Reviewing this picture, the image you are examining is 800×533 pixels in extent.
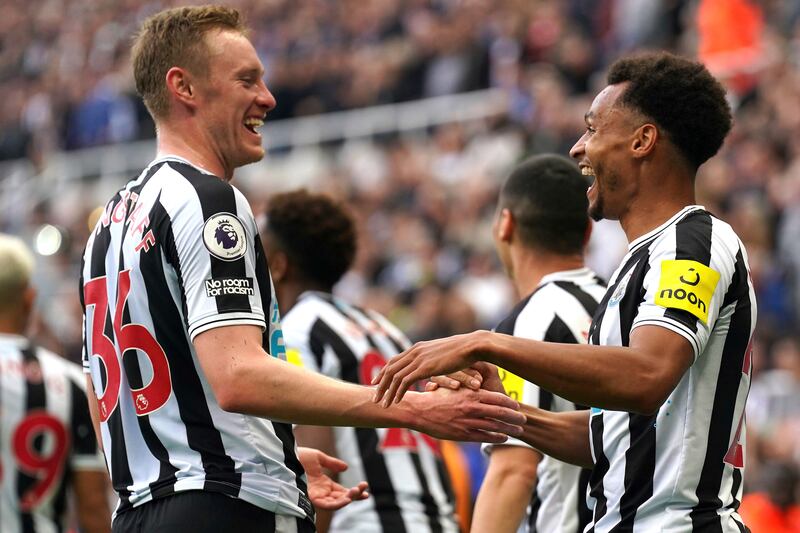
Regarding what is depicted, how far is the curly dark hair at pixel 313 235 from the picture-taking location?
20.3 ft

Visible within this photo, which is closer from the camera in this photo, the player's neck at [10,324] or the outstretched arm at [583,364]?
the outstretched arm at [583,364]

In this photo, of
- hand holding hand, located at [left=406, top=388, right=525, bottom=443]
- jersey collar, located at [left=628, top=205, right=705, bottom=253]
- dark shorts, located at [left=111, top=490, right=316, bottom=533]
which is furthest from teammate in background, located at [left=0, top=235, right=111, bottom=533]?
jersey collar, located at [left=628, top=205, right=705, bottom=253]

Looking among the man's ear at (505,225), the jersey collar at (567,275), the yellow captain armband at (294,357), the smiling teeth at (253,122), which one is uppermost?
the smiling teeth at (253,122)

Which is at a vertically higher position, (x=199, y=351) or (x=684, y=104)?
(x=684, y=104)

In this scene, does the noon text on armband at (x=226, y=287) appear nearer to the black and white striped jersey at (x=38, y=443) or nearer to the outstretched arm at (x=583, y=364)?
the outstretched arm at (x=583, y=364)

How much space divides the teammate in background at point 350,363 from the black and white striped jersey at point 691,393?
1963mm

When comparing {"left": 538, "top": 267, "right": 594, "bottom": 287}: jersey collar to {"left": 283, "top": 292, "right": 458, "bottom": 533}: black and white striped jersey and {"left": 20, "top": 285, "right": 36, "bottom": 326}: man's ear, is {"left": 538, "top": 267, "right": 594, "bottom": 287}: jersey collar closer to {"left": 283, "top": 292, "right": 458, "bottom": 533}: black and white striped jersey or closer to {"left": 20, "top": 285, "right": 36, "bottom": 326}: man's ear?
{"left": 283, "top": 292, "right": 458, "bottom": 533}: black and white striped jersey

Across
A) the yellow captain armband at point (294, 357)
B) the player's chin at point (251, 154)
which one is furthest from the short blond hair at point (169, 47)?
the yellow captain armband at point (294, 357)

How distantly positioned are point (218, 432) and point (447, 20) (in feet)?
47.5

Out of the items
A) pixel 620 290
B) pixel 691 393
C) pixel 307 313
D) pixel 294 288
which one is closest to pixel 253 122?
pixel 620 290

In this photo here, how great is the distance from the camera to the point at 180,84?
425 centimetres

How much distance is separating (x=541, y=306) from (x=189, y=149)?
4.92 ft

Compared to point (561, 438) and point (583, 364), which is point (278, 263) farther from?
point (583, 364)

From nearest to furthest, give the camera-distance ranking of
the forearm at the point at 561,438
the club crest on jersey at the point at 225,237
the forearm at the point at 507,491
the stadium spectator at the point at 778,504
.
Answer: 1. the club crest on jersey at the point at 225,237
2. the forearm at the point at 561,438
3. the forearm at the point at 507,491
4. the stadium spectator at the point at 778,504
